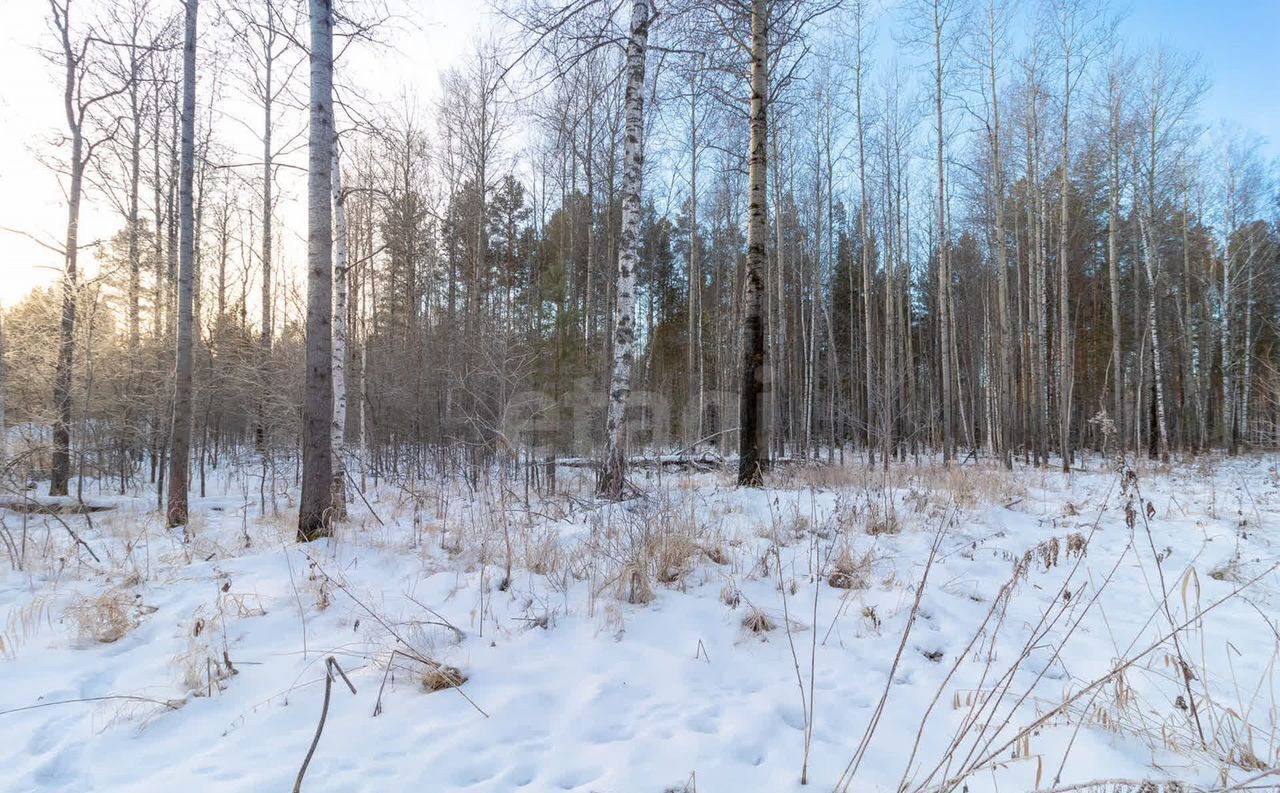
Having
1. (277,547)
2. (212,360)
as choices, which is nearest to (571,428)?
(212,360)

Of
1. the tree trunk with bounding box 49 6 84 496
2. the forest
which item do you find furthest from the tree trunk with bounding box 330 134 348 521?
the tree trunk with bounding box 49 6 84 496

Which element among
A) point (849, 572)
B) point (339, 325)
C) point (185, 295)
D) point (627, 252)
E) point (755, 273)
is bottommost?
point (849, 572)

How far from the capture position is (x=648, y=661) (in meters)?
2.39

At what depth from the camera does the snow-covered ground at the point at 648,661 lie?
5.61 feet

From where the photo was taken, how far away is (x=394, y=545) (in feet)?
14.3

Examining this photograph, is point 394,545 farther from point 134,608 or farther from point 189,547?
point 189,547

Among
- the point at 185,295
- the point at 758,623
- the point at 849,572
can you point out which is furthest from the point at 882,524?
the point at 185,295

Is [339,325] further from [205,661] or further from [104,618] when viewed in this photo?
[205,661]

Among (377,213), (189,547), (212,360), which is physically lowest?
(189,547)

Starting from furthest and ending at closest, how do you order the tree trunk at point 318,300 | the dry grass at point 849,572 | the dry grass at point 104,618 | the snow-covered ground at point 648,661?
the tree trunk at point 318,300 → the dry grass at point 849,572 → the dry grass at point 104,618 → the snow-covered ground at point 648,661

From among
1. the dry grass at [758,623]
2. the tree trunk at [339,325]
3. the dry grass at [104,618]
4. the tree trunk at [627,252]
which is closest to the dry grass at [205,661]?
the dry grass at [104,618]

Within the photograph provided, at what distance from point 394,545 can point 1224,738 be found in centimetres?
490

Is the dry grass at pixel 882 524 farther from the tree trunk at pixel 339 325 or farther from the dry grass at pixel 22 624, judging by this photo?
the tree trunk at pixel 339 325

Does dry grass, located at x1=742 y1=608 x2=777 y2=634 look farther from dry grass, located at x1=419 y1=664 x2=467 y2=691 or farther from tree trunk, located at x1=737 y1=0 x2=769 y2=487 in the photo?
tree trunk, located at x1=737 y1=0 x2=769 y2=487
